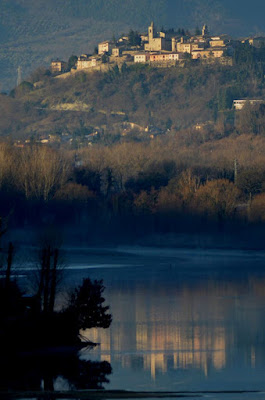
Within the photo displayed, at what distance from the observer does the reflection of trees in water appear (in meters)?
26.4

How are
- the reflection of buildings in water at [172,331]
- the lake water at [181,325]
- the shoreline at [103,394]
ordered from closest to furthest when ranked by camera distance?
the shoreline at [103,394] → the lake water at [181,325] → the reflection of buildings in water at [172,331]

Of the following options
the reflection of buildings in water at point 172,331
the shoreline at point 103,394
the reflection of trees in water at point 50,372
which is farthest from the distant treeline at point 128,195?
the shoreline at point 103,394

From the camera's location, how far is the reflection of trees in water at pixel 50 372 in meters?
26.4

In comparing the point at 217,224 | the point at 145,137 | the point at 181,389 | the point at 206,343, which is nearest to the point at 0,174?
the point at 217,224

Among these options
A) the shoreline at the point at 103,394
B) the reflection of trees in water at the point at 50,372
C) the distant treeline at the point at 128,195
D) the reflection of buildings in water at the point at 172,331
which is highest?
the distant treeline at the point at 128,195

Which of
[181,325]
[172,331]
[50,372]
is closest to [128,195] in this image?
[181,325]

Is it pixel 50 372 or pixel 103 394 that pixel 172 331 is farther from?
pixel 103 394

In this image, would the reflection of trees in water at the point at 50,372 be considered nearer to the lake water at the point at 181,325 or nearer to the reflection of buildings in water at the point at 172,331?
the lake water at the point at 181,325

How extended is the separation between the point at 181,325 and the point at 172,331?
1357 millimetres

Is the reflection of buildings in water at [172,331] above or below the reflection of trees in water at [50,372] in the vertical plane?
above

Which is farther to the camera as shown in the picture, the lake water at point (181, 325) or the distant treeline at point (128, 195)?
the distant treeline at point (128, 195)

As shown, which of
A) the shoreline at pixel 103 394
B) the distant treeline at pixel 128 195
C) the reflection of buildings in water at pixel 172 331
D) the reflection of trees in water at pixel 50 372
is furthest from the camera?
the distant treeline at pixel 128 195

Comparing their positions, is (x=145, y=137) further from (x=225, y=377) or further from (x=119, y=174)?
(x=225, y=377)

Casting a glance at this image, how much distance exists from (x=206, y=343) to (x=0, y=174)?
51.8m
